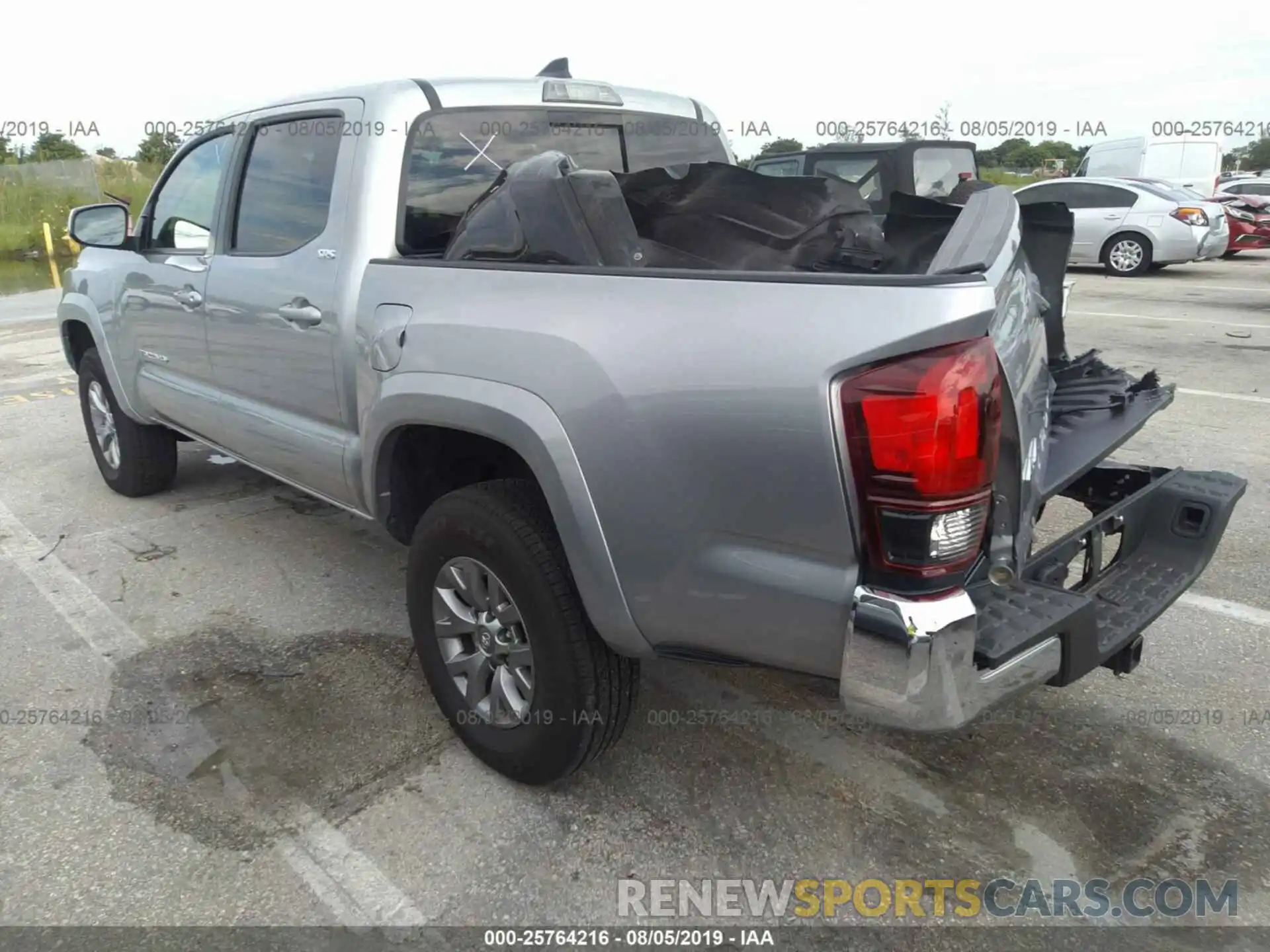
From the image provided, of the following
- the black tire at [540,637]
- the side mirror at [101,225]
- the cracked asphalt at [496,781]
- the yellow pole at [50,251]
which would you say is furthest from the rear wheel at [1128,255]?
the yellow pole at [50,251]

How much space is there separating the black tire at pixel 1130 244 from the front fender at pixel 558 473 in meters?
15.3

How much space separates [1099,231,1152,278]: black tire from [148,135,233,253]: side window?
1452cm

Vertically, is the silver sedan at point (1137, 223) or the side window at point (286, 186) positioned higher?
the side window at point (286, 186)

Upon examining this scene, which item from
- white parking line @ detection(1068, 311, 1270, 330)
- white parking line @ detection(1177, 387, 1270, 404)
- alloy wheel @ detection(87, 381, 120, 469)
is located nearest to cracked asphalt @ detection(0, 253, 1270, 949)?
alloy wheel @ detection(87, 381, 120, 469)

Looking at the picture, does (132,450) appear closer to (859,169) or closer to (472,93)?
(472,93)

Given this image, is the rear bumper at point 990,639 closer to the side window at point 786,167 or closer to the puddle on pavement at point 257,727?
the puddle on pavement at point 257,727

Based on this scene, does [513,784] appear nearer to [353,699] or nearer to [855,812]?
[353,699]

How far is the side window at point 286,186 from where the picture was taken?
312 cm

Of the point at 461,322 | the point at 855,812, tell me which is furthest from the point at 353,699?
the point at 855,812

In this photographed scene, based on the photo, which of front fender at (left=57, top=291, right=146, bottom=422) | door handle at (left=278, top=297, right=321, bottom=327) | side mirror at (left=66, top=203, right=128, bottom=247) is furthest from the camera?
front fender at (left=57, top=291, right=146, bottom=422)

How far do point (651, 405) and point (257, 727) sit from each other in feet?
5.93

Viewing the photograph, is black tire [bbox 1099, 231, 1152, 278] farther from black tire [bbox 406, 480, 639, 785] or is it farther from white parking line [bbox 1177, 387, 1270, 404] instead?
black tire [bbox 406, 480, 639, 785]

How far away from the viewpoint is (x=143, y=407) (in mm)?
4531

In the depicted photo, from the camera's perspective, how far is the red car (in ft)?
57.7
